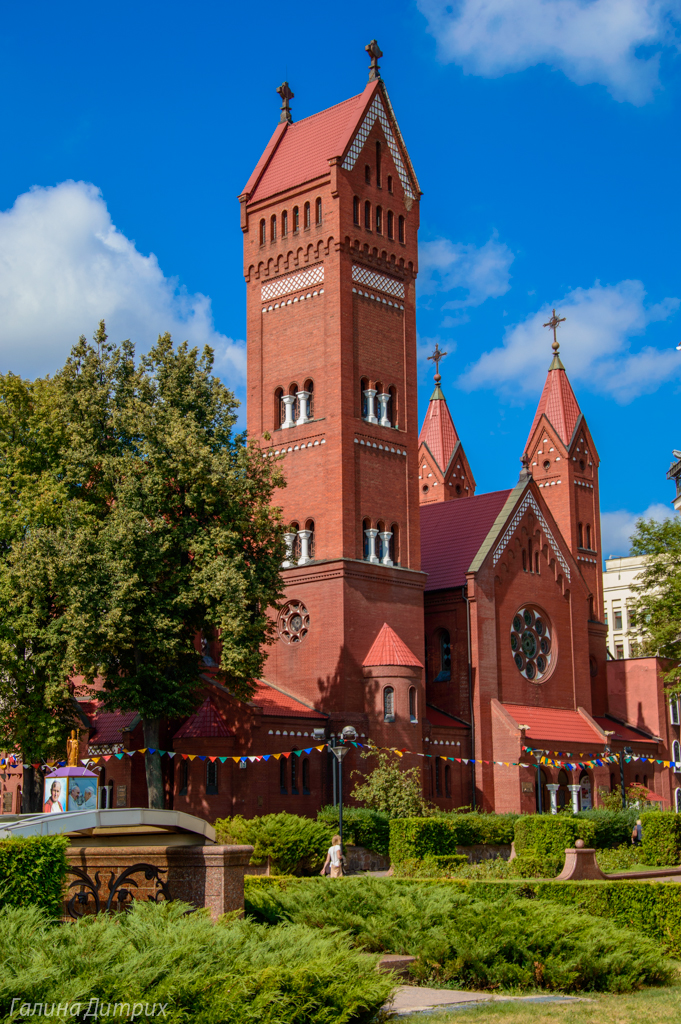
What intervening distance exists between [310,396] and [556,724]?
1802cm

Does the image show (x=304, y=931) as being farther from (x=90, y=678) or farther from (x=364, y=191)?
(x=364, y=191)

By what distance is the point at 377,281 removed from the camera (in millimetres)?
45812

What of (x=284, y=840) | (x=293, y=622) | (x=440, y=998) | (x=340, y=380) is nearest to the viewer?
(x=440, y=998)

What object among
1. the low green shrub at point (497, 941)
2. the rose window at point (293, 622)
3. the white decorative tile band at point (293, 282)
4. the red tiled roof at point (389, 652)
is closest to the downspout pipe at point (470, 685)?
the red tiled roof at point (389, 652)

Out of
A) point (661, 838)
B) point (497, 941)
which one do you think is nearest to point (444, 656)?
point (661, 838)

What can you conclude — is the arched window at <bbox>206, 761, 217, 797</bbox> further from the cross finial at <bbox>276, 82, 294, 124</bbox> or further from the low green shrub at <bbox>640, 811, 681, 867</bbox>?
the cross finial at <bbox>276, 82, 294, 124</bbox>

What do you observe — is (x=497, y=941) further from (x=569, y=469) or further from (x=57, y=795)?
(x=569, y=469)

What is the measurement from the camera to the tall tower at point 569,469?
65000 mm

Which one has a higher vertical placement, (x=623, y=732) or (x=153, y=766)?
(x=623, y=732)

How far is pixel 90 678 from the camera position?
31.8 metres

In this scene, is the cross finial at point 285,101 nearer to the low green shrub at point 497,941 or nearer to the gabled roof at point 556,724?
the gabled roof at point 556,724

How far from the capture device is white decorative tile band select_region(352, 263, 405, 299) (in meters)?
44.9

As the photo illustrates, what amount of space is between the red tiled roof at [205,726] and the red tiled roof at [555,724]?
14040 millimetres

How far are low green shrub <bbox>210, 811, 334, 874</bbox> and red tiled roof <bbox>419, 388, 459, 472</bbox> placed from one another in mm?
43026
